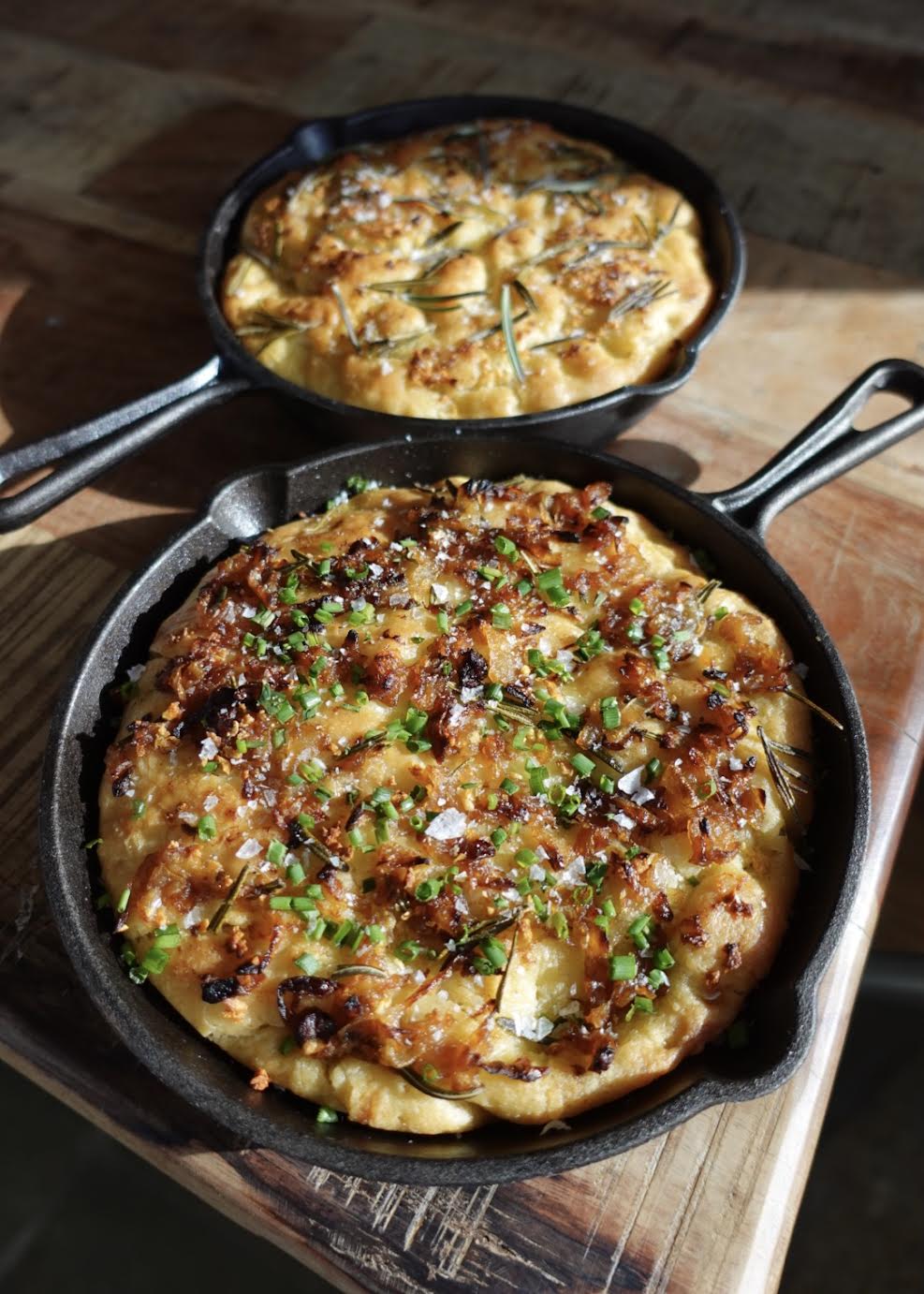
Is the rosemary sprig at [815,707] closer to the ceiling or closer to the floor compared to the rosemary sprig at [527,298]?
closer to the floor

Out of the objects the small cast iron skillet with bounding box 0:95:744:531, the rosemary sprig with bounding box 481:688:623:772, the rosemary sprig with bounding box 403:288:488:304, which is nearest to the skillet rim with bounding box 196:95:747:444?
the small cast iron skillet with bounding box 0:95:744:531

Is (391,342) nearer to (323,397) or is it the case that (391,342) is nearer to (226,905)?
(323,397)

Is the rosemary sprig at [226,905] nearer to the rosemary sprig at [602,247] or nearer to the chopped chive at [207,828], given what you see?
the chopped chive at [207,828]

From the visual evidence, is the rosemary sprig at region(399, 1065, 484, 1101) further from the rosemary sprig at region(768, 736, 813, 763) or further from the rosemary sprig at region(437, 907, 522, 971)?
the rosemary sprig at region(768, 736, 813, 763)

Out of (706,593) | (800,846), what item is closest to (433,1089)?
(800,846)

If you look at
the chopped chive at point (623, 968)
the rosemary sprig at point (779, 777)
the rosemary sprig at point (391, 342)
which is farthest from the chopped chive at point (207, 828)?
the rosemary sprig at point (391, 342)

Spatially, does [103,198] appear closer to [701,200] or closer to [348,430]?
[348,430]
